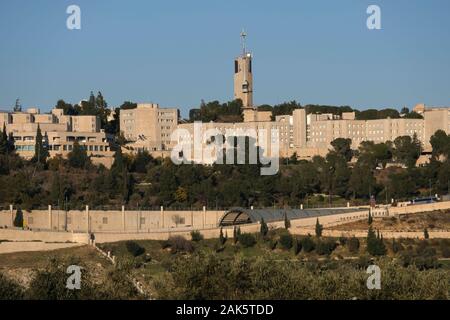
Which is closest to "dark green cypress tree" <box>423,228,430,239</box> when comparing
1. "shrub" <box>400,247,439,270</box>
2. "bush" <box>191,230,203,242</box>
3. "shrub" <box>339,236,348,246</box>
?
"shrub" <box>400,247,439,270</box>

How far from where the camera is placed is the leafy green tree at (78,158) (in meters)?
84.2

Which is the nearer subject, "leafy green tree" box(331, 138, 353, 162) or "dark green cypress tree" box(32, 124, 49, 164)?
"dark green cypress tree" box(32, 124, 49, 164)

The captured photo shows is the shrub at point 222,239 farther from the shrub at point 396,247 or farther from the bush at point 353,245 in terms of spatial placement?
the shrub at point 396,247

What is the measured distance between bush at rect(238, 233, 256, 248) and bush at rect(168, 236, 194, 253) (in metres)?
2.06

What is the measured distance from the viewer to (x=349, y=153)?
94438 millimetres

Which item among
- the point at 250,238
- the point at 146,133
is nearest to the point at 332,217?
the point at 250,238

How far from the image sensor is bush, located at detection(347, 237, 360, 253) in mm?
59706

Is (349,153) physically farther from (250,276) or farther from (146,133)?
(250,276)

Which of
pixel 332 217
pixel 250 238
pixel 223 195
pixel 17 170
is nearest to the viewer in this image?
pixel 250 238

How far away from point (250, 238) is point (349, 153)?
3434cm

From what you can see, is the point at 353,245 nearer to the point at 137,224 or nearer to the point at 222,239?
the point at 222,239

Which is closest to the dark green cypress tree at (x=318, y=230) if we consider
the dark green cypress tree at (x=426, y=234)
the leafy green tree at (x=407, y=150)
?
the dark green cypress tree at (x=426, y=234)

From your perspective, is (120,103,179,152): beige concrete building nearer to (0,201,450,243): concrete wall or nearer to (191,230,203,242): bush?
(0,201,450,243): concrete wall

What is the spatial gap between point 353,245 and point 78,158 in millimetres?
28175
